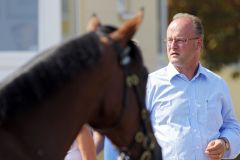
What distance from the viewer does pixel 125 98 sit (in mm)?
3244

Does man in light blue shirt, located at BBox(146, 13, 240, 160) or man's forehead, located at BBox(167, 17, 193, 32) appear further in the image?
man's forehead, located at BBox(167, 17, 193, 32)

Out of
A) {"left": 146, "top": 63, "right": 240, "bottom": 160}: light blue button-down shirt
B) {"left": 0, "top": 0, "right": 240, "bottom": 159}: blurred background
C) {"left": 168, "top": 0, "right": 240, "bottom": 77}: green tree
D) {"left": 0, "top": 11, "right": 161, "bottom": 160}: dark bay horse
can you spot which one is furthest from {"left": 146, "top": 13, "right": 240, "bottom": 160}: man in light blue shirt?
{"left": 168, "top": 0, "right": 240, "bottom": 77}: green tree

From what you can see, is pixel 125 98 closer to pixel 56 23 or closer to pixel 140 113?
pixel 140 113

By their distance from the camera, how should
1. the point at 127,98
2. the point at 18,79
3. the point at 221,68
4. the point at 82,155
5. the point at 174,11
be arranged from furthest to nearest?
the point at 221,68
the point at 174,11
the point at 82,155
the point at 127,98
the point at 18,79

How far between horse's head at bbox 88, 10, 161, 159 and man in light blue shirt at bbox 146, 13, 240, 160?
3.70 feet

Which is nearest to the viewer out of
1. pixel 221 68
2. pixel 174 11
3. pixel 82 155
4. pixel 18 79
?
pixel 18 79

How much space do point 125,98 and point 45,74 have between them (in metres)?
0.38

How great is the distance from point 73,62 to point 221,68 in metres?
12.2

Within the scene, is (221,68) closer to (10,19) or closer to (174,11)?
(174,11)

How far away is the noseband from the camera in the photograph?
324 centimetres

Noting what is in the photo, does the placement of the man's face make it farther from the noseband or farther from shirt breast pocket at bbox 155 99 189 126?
the noseband

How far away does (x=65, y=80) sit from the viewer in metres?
3.11

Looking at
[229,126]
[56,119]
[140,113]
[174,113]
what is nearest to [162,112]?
[174,113]

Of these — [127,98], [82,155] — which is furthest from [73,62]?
[82,155]
